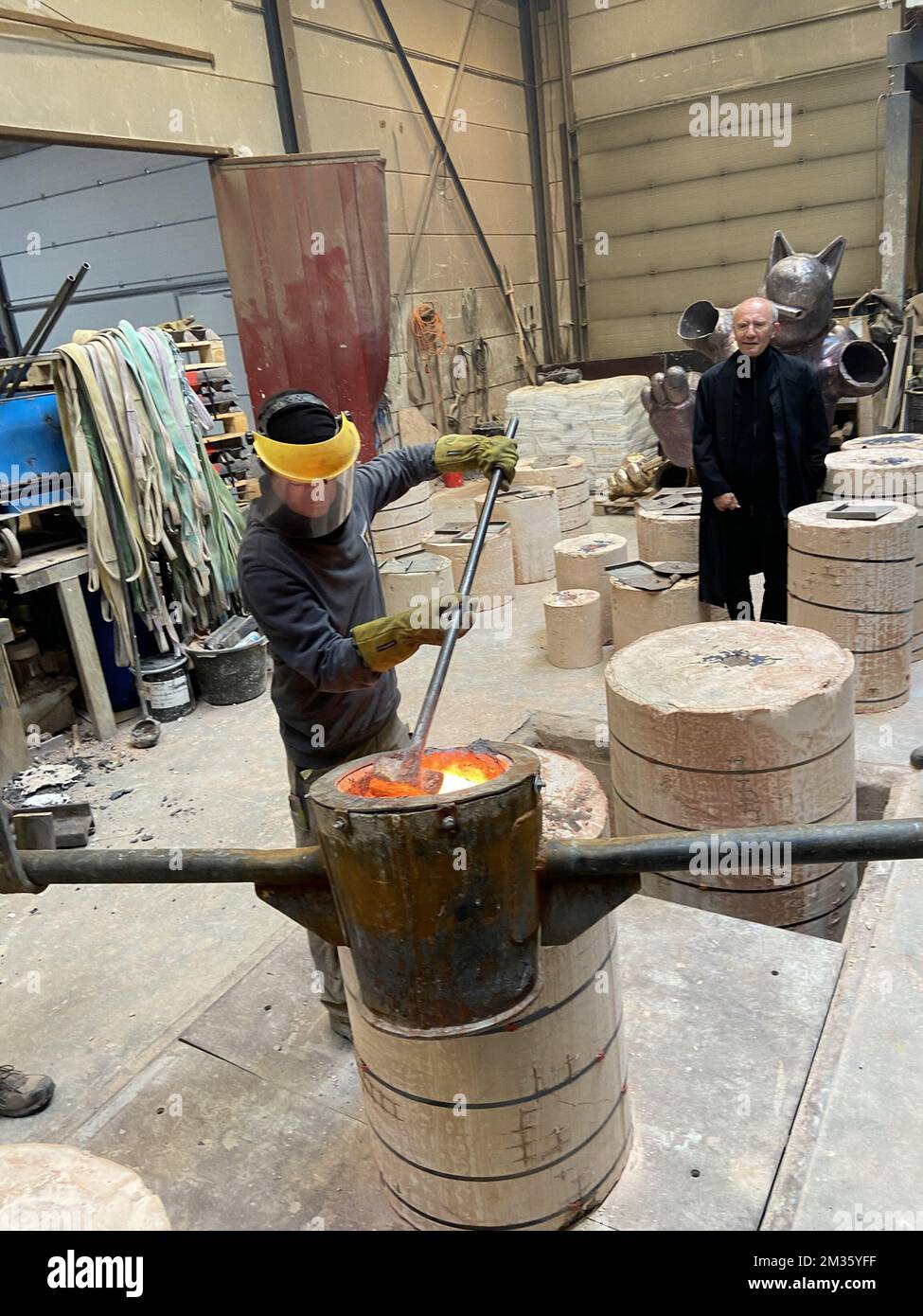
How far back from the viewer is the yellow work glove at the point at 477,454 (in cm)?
315

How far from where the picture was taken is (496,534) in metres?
6.81

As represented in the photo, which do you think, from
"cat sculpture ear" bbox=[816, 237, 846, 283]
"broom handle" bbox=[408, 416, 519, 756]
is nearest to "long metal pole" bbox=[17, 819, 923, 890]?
"broom handle" bbox=[408, 416, 519, 756]

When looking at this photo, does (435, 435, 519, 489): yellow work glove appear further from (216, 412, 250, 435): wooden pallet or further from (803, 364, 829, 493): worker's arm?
Answer: (216, 412, 250, 435): wooden pallet

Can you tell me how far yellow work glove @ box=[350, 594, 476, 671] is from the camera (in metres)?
2.18

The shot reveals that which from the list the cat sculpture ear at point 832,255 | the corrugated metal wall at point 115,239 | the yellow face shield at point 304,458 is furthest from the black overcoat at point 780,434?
the corrugated metal wall at point 115,239

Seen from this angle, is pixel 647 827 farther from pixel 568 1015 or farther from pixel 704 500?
pixel 704 500

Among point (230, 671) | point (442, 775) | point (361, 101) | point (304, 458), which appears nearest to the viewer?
point (442, 775)

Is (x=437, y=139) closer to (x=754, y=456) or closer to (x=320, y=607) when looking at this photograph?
(x=754, y=456)

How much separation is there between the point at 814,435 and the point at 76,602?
4116mm

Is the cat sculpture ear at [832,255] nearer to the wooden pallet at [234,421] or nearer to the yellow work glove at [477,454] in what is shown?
the wooden pallet at [234,421]

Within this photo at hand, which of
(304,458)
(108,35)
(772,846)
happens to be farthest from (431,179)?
(772,846)

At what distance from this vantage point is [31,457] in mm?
4980
